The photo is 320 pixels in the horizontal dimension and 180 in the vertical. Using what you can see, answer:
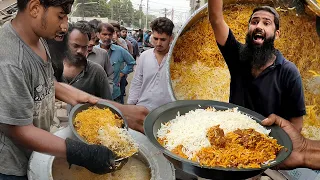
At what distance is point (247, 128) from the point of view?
1819 millimetres

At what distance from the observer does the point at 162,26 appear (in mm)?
4113

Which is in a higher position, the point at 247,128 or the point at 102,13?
the point at 247,128

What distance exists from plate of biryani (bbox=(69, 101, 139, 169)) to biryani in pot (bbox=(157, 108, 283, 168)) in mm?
240

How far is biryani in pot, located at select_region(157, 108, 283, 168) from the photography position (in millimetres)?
1536

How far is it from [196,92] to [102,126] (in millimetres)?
1517

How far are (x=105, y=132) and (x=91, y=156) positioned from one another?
0.81 ft

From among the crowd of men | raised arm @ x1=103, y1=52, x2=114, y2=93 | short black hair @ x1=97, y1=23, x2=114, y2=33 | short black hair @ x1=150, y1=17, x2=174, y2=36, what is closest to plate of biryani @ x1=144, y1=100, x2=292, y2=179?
the crowd of men

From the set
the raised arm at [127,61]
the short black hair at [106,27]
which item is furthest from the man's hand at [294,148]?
the raised arm at [127,61]

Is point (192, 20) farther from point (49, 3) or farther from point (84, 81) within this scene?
point (49, 3)

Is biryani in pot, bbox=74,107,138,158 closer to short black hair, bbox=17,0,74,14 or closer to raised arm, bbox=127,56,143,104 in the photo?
short black hair, bbox=17,0,74,14

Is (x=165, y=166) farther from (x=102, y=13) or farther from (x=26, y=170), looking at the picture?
(x=102, y=13)

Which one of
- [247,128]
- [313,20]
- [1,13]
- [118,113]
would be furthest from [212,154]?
[1,13]

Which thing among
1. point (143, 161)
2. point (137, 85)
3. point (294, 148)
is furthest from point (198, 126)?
point (137, 85)

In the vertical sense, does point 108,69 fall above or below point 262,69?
below
